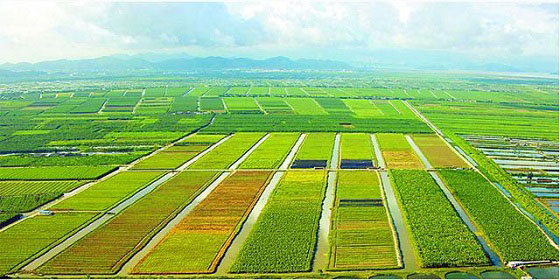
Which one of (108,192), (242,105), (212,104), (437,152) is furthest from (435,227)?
(212,104)

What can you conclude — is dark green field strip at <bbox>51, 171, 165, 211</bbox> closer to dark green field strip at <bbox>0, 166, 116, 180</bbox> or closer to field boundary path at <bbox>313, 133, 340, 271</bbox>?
dark green field strip at <bbox>0, 166, 116, 180</bbox>

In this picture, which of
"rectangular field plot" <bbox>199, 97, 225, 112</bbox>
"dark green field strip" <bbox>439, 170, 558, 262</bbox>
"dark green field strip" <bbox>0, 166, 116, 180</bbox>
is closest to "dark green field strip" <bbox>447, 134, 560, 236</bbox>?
"dark green field strip" <bbox>439, 170, 558, 262</bbox>

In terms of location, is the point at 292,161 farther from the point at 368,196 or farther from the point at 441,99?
the point at 441,99

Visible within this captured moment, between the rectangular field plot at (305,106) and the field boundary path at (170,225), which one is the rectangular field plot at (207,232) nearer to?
the field boundary path at (170,225)

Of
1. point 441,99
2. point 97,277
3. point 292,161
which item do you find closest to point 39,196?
point 97,277

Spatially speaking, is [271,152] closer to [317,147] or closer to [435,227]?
[317,147]
